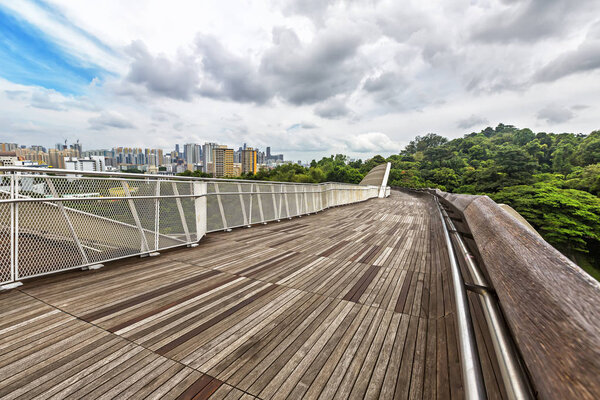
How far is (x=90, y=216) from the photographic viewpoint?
424cm

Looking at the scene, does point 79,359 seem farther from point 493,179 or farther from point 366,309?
point 493,179

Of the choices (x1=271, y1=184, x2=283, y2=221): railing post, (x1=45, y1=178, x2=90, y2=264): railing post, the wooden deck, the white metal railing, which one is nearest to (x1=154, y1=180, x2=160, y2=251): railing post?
the white metal railing

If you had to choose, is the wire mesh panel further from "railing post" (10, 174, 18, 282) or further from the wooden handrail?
the wooden handrail

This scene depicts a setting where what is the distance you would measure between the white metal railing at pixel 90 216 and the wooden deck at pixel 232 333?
0.34 m

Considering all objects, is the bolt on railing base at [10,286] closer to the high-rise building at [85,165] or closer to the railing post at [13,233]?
the railing post at [13,233]

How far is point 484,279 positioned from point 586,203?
36.6 metres

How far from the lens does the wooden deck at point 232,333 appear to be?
195 centimetres

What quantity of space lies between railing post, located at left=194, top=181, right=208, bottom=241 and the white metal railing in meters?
0.02

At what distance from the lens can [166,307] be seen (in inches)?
119

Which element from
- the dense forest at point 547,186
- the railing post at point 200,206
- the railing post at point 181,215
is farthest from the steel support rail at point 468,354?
the dense forest at point 547,186

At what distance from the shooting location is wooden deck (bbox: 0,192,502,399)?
76.9 inches

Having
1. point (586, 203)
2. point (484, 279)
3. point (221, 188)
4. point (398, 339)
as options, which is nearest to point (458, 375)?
point (398, 339)

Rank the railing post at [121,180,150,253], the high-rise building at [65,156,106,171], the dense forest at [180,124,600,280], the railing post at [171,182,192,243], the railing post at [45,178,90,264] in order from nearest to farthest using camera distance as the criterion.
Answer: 1. the railing post at [45,178,90,264]
2. the railing post at [121,180,150,253]
3. the railing post at [171,182,192,243]
4. the high-rise building at [65,156,106,171]
5. the dense forest at [180,124,600,280]

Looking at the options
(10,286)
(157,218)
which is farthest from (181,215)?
(10,286)
